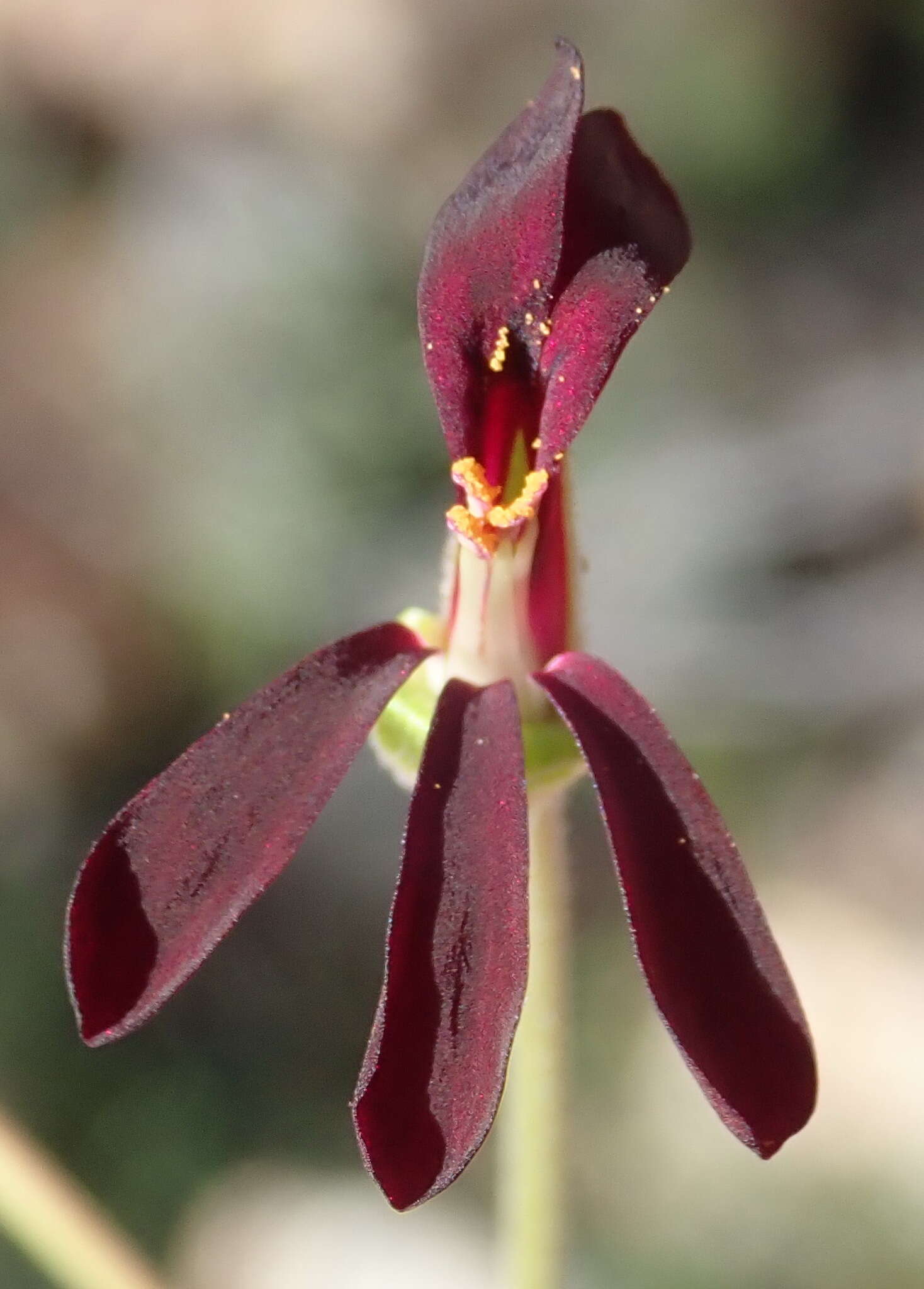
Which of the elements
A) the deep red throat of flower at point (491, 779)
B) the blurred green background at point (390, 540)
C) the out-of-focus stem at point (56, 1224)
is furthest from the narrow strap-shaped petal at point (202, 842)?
the blurred green background at point (390, 540)

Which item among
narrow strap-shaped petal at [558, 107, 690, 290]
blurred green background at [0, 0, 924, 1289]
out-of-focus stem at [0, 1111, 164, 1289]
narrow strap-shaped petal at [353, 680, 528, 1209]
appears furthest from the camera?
blurred green background at [0, 0, 924, 1289]

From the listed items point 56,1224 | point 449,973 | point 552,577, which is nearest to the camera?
point 449,973

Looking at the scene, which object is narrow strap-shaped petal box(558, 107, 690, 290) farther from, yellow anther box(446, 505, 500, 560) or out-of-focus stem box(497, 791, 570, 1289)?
out-of-focus stem box(497, 791, 570, 1289)

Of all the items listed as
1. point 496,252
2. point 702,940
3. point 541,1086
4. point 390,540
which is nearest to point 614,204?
point 496,252

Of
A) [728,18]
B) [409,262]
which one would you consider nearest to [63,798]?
[409,262]

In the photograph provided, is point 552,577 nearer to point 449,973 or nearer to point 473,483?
point 473,483

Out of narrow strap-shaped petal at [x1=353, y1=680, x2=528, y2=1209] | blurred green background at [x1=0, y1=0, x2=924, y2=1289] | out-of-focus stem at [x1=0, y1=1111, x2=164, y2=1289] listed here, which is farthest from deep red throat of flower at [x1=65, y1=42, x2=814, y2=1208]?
blurred green background at [x1=0, y1=0, x2=924, y2=1289]

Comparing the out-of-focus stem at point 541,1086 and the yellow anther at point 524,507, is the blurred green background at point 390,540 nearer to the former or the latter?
the out-of-focus stem at point 541,1086
